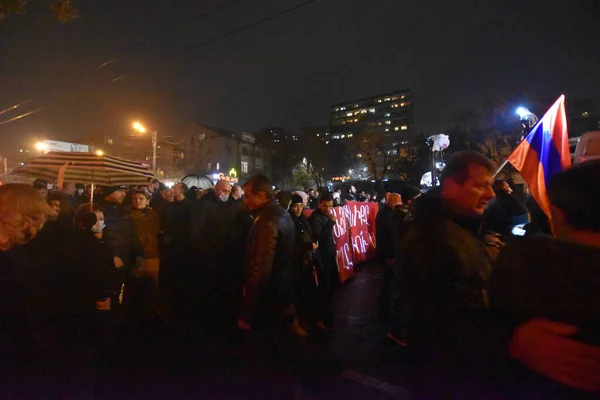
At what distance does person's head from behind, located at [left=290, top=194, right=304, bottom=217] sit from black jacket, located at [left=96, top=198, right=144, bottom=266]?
7.24ft

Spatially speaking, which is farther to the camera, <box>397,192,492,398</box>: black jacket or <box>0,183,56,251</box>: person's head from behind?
<box>0,183,56,251</box>: person's head from behind

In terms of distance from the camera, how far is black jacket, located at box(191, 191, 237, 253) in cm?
520

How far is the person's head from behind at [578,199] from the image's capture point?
1.26 meters

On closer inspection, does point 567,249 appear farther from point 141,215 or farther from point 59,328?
point 141,215

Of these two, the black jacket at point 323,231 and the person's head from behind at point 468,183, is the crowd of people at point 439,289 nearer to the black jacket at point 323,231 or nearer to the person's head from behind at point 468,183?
the person's head from behind at point 468,183

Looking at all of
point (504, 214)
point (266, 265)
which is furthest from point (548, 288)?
point (504, 214)

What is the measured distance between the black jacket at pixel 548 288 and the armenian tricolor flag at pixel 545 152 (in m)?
3.95

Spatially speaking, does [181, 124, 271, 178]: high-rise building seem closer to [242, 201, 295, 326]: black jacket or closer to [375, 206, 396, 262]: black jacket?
[375, 206, 396, 262]: black jacket

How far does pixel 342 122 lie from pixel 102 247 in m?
157

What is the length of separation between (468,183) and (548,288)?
0.89 metres

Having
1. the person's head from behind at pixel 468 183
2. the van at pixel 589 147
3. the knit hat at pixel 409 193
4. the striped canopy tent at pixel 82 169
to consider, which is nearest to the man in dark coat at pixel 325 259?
the knit hat at pixel 409 193

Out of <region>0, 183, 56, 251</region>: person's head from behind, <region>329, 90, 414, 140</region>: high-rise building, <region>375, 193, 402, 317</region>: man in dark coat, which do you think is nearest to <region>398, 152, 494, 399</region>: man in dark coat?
<region>0, 183, 56, 251</region>: person's head from behind

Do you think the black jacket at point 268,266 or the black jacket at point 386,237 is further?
the black jacket at point 386,237

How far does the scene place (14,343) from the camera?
1.98 m
